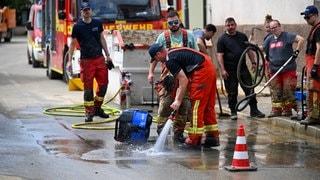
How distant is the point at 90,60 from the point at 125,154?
11.6 ft

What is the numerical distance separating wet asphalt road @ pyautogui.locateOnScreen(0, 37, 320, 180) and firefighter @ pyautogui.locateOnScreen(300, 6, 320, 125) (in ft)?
1.41

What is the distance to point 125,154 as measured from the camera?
34.1ft

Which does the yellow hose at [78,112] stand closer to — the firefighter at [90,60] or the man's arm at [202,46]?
the firefighter at [90,60]

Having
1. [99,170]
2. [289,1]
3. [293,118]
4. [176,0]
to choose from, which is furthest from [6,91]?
[99,170]

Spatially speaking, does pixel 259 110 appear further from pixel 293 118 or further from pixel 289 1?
pixel 289 1

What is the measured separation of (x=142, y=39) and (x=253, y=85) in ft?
11.4

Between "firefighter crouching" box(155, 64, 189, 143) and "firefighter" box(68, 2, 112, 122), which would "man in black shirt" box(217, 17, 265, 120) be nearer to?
"firefighter" box(68, 2, 112, 122)

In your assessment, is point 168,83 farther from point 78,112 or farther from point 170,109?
point 78,112

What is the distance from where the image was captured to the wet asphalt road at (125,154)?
29.6 feet

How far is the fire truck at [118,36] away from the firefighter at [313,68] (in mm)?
4284

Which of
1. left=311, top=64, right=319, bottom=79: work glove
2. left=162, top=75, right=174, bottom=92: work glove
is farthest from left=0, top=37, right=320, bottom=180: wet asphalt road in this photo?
left=311, top=64, right=319, bottom=79: work glove

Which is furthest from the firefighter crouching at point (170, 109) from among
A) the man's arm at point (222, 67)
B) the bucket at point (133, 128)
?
the man's arm at point (222, 67)

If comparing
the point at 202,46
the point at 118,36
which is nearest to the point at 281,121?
the point at 202,46

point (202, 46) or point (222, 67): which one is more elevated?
point (202, 46)
